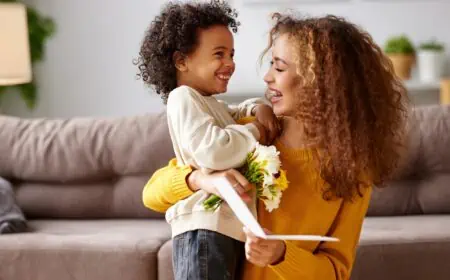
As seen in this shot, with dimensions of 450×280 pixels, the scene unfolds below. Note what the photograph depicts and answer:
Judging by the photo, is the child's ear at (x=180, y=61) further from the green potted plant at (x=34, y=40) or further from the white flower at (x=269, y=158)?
the green potted plant at (x=34, y=40)

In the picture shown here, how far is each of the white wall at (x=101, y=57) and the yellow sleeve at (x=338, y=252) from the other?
349 centimetres

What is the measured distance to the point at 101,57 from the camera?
210 inches

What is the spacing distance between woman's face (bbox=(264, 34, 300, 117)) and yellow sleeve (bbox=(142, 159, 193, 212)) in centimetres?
22

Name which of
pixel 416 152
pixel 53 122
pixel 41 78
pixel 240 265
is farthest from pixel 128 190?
pixel 41 78

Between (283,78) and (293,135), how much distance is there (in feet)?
0.39

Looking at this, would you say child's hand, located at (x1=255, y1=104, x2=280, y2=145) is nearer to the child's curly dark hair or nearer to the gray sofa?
the child's curly dark hair

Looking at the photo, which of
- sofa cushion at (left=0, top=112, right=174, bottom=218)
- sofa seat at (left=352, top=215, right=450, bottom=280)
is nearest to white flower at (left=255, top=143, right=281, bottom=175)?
sofa seat at (left=352, top=215, right=450, bottom=280)

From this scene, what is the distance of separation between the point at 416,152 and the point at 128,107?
8.15ft

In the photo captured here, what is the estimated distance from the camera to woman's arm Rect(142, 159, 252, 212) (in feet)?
5.08

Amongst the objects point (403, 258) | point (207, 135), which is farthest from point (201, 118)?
point (403, 258)

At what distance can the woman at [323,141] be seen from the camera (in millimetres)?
1589

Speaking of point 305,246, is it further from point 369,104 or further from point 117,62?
point 117,62

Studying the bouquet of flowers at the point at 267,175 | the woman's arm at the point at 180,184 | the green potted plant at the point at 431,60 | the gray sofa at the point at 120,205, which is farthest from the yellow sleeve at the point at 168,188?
the green potted plant at the point at 431,60

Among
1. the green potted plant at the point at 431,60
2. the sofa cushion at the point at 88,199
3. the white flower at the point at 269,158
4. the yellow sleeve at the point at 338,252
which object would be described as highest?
the white flower at the point at 269,158
